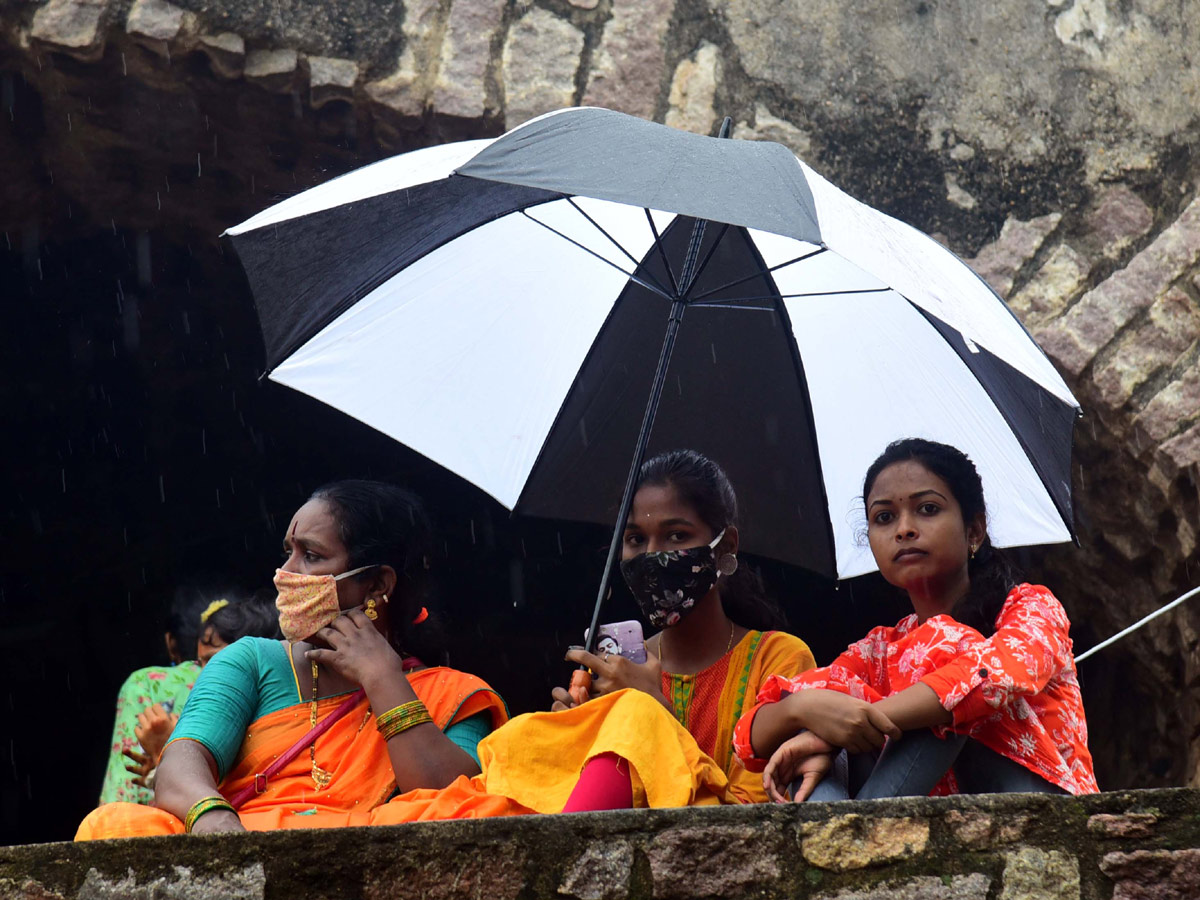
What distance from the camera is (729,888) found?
1.72 m

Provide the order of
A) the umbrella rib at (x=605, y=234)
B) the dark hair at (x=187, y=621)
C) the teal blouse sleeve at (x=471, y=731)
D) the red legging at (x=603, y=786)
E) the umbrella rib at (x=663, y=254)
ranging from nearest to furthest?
the red legging at (x=603, y=786) < the teal blouse sleeve at (x=471, y=731) < the umbrella rib at (x=663, y=254) < the umbrella rib at (x=605, y=234) < the dark hair at (x=187, y=621)

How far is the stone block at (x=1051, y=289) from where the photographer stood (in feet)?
12.5

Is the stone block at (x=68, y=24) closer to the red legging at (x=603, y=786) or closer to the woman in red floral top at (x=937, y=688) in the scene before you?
the woman in red floral top at (x=937, y=688)

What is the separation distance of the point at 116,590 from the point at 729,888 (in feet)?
14.6

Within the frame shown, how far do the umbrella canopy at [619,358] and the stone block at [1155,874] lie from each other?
1.16 meters

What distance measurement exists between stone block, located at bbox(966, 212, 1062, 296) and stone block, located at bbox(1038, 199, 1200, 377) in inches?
8.2

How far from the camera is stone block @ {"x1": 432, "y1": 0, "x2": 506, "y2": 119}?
151 inches

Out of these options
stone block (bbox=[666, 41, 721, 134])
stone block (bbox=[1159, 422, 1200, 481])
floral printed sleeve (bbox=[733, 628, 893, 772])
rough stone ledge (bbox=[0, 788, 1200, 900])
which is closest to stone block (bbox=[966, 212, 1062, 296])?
stone block (bbox=[1159, 422, 1200, 481])

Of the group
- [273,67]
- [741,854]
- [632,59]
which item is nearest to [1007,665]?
[741,854]

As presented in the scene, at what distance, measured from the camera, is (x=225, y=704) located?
2.52 metres

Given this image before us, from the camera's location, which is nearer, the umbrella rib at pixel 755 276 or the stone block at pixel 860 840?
the stone block at pixel 860 840

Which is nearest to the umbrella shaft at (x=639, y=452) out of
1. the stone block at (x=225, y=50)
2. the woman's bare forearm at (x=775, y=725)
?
the woman's bare forearm at (x=775, y=725)

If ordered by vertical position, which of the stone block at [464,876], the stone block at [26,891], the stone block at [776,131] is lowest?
the stone block at [26,891]

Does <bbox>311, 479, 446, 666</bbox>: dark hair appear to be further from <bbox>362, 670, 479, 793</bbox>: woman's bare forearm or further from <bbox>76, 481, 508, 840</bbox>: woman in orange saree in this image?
<bbox>362, 670, 479, 793</bbox>: woman's bare forearm
